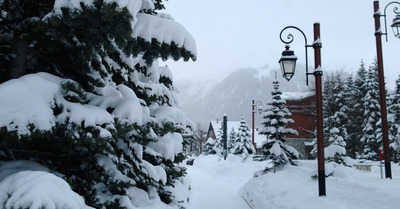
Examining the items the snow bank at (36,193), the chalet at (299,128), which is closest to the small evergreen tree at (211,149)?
the chalet at (299,128)

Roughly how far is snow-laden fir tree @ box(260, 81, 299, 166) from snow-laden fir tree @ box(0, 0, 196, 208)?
1405cm

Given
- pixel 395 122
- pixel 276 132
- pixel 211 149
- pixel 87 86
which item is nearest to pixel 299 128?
pixel 211 149

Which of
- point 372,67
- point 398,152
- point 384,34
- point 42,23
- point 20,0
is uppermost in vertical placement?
point 372,67

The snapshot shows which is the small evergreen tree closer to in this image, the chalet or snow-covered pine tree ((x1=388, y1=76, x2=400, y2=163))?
the chalet

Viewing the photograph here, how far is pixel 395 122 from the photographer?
31.5 meters

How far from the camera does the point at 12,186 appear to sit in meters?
2.19

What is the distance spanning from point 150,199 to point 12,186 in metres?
2.74

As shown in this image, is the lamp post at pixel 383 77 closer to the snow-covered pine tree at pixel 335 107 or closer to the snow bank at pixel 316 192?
the snow bank at pixel 316 192

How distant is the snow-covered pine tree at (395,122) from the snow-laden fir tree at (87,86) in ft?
105

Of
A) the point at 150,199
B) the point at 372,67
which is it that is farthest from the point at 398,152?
the point at 150,199

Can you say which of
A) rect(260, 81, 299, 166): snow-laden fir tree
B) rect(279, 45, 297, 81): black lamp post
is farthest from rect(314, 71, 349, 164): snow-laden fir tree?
rect(279, 45, 297, 81): black lamp post

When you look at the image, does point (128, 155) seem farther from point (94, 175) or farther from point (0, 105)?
point (0, 105)

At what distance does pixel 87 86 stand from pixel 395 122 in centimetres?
3458

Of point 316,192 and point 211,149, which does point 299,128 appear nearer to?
point 211,149
